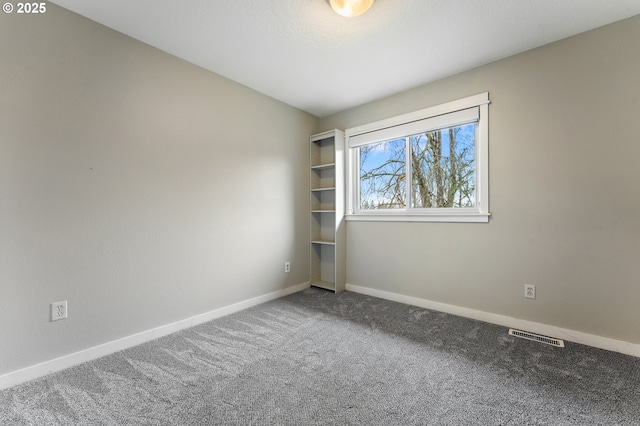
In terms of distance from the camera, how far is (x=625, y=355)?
1870mm

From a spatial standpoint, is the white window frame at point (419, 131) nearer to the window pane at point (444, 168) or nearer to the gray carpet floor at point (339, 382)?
the window pane at point (444, 168)

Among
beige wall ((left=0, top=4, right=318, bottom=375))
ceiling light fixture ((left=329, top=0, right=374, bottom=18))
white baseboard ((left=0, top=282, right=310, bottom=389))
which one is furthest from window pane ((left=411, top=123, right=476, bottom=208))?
white baseboard ((left=0, top=282, right=310, bottom=389))

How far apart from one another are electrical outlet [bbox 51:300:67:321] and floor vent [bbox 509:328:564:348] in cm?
332

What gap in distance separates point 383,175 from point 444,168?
72cm

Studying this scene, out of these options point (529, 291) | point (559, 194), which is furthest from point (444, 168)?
point (529, 291)

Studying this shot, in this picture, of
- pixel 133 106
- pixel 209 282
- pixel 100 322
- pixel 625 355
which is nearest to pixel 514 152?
pixel 625 355

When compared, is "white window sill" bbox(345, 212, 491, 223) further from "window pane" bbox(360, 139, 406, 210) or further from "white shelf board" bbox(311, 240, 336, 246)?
"white shelf board" bbox(311, 240, 336, 246)

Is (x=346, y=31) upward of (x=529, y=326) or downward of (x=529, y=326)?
upward

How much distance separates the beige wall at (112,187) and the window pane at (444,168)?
5.94 ft

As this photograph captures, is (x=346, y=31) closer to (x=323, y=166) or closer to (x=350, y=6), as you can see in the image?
(x=350, y=6)

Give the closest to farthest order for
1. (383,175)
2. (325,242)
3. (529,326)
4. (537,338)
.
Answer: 1. (537,338)
2. (529,326)
3. (383,175)
4. (325,242)

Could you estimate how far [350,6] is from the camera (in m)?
1.68

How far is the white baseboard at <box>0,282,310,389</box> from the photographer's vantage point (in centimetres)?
160

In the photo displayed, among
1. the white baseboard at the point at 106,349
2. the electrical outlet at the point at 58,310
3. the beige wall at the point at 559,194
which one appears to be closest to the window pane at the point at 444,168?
the beige wall at the point at 559,194
